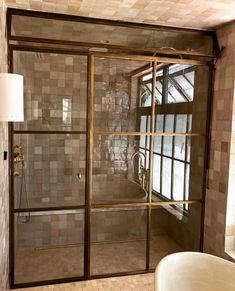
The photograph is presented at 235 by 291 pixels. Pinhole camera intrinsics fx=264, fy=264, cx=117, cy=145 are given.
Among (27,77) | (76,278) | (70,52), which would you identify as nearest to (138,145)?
(70,52)

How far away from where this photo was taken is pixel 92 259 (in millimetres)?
2600

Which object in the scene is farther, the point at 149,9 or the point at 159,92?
the point at 159,92

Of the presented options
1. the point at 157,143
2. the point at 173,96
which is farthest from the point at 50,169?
the point at 173,96

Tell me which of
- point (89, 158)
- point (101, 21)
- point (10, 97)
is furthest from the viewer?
point (89, 158)

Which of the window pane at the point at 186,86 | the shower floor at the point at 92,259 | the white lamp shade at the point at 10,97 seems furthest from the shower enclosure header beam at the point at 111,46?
the shower floor at the point at 92,259

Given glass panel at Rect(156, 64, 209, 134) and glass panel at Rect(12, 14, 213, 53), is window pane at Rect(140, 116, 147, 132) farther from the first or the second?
glass panel at Rect(12, 14, 213, 53)

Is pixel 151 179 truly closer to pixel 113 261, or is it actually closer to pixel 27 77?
pixel 113 261

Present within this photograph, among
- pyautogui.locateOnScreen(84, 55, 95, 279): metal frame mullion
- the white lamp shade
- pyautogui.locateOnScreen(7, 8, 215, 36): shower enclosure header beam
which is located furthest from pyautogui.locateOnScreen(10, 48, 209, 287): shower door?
the white lamp shade

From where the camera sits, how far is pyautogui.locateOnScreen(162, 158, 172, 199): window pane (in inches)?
106

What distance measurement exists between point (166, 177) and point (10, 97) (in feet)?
5.74

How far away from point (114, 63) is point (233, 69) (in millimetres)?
1064

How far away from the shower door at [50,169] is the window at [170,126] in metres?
0.61

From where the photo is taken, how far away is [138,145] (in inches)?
102

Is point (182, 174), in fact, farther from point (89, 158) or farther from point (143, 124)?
point (89, 158)
